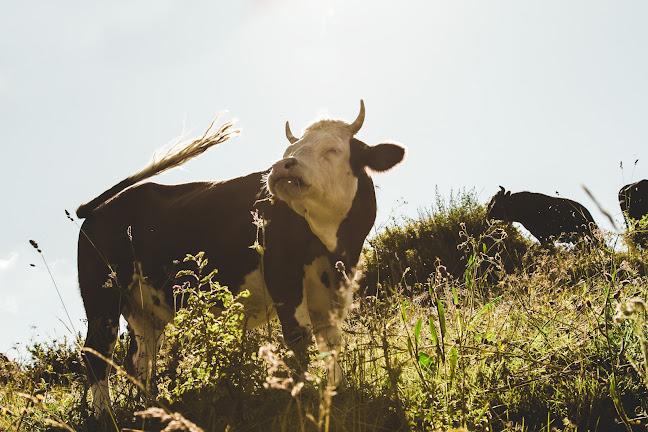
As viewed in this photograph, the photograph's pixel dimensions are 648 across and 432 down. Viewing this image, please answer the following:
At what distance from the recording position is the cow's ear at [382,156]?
4555 millimetres

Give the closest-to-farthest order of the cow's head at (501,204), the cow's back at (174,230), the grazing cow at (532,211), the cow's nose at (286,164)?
the cow's nose at (286,164) → the cow's back at (174,230) → the grazing cow at (532,211) → the cow's head at (501,204)

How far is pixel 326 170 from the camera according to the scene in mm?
4133

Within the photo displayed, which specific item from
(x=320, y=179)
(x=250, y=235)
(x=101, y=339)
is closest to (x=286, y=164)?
(x=320, y=179)

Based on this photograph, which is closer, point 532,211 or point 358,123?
point 358,123

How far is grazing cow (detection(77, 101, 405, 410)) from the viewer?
399 cm

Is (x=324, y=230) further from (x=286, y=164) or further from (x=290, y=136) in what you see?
(x=290, y=136)

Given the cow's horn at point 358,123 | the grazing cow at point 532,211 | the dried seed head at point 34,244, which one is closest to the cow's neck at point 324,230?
the cow's horn at point 358,123

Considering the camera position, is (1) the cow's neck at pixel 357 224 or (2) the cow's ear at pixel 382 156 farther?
(2) the cow's ear at pixel 382 156

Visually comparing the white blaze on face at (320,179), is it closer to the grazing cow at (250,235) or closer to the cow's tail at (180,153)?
the grazing cow at (250,235)

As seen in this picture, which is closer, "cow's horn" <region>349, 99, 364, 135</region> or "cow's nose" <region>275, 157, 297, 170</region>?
"cow's nose" <region>275, 157, 297, 170</region>

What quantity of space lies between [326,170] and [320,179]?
0.57 ft

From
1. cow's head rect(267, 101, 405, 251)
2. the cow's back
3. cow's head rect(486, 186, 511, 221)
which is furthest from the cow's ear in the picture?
cow's head rect(486, 186, 511, 221)

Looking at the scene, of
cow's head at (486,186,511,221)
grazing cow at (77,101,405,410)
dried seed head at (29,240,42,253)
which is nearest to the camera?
dried seed head at (29,240,42,253)

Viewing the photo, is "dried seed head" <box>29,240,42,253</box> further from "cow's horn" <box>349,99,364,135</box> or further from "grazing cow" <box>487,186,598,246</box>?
"grazing cow" <box>487,186,598,246</box>
